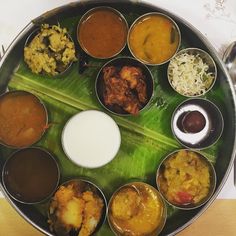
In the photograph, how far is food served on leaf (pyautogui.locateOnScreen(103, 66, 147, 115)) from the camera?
2615 mm

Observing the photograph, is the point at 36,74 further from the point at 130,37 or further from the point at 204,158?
the point at 204,158

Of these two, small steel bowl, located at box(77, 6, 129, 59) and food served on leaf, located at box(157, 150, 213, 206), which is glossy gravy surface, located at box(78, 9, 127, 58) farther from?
food served on leaf, located at box(157, 150, 213, 206)

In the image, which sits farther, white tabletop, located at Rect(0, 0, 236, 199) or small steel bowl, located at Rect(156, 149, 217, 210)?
white tabletop, located at Rect(0, 0, 236, 199)

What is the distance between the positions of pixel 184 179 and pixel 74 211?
1.86ft

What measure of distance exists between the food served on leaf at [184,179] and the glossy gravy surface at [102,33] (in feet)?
2.05

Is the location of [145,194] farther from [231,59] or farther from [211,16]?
[211,16]

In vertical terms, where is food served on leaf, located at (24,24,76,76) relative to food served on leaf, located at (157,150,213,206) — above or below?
above

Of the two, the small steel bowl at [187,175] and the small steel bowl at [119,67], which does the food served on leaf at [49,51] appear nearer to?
the small steel bowl at [119,67]

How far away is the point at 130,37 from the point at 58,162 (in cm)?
73

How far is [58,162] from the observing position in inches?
104

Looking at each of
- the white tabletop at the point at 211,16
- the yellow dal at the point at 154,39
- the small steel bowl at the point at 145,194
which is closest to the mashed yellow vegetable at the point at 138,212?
the small steel bowl at the point at 145,194

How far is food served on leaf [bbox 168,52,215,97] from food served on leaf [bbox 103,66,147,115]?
17cm

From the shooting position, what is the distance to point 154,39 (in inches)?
105

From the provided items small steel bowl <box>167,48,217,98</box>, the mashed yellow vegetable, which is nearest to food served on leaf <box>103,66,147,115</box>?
small steel bowl <box>167,48,217,98</box>
